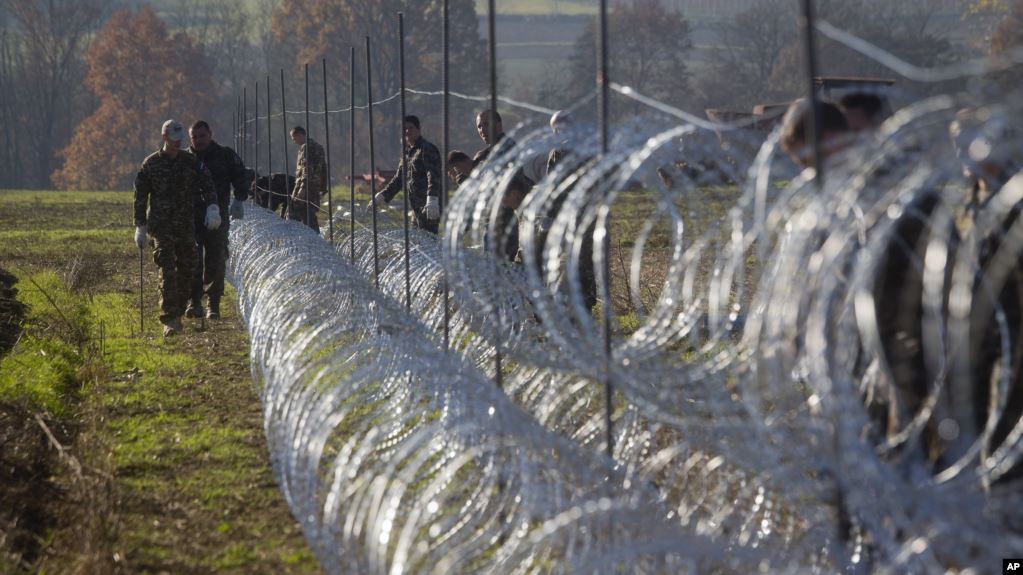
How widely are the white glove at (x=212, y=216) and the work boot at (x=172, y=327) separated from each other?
2.74 feet

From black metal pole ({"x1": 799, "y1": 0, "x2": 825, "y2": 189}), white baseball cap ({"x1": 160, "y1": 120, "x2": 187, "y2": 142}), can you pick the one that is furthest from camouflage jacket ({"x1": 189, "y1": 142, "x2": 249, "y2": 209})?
black metal pole ({"x1": 799, "y1": 0, "x2": 825, "y2": 189})

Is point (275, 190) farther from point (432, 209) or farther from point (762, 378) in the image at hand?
point (762, 378)

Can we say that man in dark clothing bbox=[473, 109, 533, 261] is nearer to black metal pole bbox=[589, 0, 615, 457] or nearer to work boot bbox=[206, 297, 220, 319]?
black metal pole bbox=[589, 0, 615, 457]

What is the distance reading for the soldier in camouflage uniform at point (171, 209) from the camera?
35.0ft

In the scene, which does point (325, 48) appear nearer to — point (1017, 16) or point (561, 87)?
point (561, 87)

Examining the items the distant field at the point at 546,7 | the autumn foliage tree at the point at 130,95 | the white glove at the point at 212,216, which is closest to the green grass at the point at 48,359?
the white glove at the point at 212,216

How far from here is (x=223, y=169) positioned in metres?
12.1

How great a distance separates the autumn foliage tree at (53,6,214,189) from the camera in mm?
53469

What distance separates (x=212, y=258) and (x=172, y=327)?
3.03 ft

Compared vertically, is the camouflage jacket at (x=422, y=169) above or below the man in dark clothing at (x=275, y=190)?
above

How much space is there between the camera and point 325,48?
59.5m

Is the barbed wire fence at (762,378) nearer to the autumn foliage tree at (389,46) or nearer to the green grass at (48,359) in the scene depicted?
the green grass at (48,359)

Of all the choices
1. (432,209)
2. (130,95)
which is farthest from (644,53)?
(432,209)

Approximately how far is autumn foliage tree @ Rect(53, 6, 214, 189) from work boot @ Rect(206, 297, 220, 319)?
4252cm
